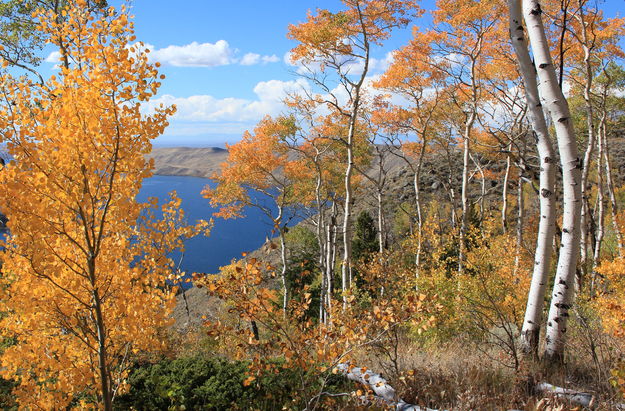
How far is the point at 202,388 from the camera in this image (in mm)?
5113

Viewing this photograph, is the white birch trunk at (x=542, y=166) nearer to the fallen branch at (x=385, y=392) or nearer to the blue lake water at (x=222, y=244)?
the fallen branch at (x=385, y=392)

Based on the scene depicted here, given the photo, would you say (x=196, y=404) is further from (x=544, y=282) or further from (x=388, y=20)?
(x=388, y=20)

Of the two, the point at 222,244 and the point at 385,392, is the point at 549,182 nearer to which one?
the point at 385,392

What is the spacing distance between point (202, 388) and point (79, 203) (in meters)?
3.01

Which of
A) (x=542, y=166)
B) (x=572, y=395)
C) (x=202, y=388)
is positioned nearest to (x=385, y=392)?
(x=572, y=395)

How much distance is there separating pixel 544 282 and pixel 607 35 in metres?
9.03

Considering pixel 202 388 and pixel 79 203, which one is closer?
pixel 79 203

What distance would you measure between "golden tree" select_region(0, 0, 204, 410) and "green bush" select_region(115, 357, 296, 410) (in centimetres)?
132

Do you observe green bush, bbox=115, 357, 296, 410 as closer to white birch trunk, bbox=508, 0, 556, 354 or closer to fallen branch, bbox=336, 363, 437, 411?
fallen branch, bbox=336, 363, 437, 411

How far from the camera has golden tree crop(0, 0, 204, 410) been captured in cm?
295

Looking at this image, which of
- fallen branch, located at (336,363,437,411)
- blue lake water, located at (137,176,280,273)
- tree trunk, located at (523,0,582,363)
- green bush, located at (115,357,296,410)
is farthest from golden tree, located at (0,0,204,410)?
blue lake water, located at (137,176,280,273)

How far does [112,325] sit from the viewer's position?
3959 millimetres

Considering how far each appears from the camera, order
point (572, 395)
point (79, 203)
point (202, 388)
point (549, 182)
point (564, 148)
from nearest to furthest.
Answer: point (79, 203) → point (572, 395) → point (564, 148) → point (549, 182) → point (202, 388)

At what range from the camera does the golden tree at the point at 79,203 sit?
2.95 m
